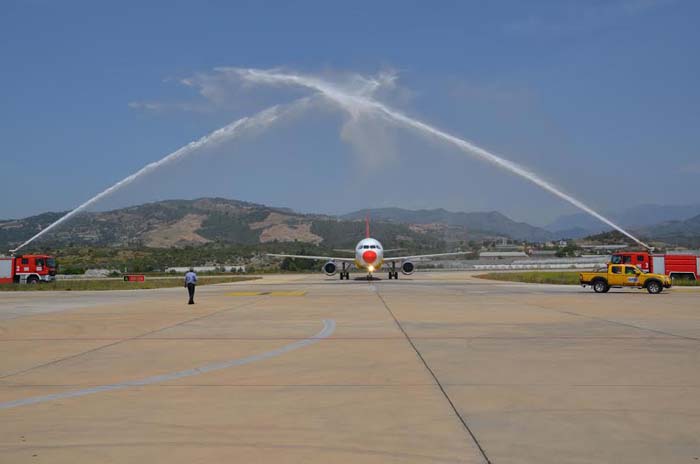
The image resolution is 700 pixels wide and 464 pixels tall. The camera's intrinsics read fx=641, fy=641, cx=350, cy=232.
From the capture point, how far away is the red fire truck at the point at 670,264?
4753 cm

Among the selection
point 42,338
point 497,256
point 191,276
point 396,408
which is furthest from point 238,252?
point 396,408

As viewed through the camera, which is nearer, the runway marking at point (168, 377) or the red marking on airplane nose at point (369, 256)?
the runway marking at point (168, 377)

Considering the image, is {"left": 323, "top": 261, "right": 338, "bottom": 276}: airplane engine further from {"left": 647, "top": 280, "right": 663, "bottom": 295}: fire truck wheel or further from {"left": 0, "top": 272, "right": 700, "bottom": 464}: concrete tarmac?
{"left": 0, "top": 272, "right": 700, "bottom": 464}: concrete tarmac

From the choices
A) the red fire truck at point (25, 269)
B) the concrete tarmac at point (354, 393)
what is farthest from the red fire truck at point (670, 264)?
the red fire truck at point (25, 269)

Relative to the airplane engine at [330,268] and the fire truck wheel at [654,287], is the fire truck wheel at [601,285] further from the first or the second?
the airplane engine at [330,268]

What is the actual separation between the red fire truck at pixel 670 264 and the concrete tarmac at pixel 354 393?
1136 inches

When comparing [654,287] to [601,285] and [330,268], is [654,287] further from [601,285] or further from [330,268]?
[330,268]

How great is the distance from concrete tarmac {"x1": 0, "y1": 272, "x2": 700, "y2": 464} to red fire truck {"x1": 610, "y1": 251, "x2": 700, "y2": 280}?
94.7 feet

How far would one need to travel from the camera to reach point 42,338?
17906 millimetres

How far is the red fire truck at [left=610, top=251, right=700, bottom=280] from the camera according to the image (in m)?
47.5

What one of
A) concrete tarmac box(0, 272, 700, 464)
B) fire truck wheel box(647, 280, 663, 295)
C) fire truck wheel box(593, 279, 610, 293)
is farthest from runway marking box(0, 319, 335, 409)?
fire truck wheel box(647, 280, 663, 295)

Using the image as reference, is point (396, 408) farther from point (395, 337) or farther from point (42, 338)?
point (42, 338)

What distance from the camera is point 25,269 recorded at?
5766 centimetres

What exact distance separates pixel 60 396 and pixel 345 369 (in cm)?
498
